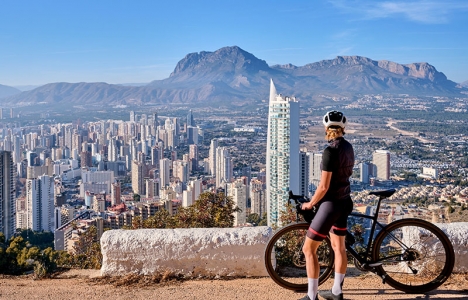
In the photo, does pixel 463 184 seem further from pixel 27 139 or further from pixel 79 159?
pixel 27 139

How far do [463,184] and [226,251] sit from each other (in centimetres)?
3228

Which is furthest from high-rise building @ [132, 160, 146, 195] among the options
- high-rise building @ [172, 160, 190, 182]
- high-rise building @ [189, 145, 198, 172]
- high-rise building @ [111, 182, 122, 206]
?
high-rise building @ [189, 145, 198, 172]

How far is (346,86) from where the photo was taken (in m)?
125

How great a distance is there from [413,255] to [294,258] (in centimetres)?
71

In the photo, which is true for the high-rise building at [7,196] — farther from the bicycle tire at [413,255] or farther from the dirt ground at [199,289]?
the bicycle tire at [413,255]

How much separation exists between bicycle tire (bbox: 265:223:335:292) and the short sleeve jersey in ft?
1.20

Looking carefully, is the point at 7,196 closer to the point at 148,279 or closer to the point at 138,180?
the point at 138,180

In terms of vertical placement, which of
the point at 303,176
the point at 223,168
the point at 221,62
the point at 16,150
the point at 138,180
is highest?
the point at 221,62

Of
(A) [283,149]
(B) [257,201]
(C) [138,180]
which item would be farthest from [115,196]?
(A) [283,149]

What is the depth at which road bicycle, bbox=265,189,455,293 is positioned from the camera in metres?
3.16

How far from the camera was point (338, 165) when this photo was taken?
2787mm

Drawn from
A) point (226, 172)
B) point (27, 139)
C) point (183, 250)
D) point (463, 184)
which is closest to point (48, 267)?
point (183, 250)

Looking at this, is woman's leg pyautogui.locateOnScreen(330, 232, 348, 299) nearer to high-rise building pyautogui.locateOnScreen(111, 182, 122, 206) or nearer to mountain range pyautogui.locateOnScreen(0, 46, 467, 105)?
high-rise building pyautogui.locateOnScreen(111, 182, 122, 206)

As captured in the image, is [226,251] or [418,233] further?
[226,251]
